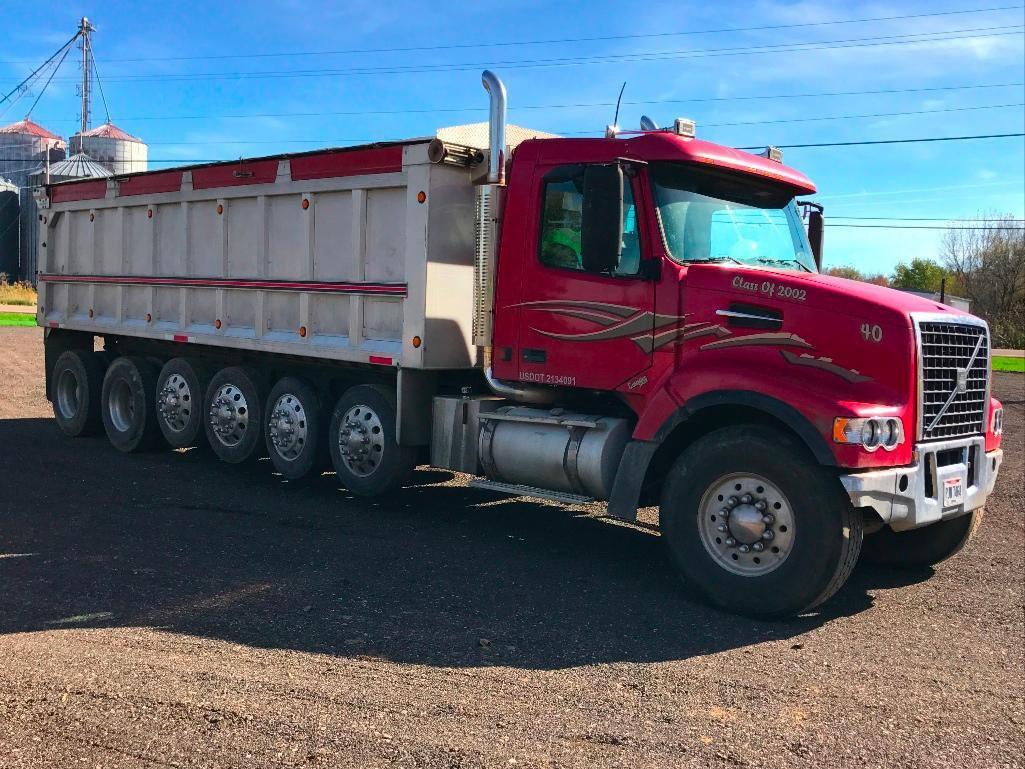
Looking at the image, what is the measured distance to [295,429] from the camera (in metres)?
9.48

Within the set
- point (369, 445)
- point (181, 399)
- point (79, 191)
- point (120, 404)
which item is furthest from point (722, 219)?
point (79, 191)

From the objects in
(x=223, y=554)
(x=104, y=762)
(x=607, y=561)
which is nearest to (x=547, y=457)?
(x=607, y=561)

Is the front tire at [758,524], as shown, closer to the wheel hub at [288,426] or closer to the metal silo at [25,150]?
the wheel hub at [288,426]

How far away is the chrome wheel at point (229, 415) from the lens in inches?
400

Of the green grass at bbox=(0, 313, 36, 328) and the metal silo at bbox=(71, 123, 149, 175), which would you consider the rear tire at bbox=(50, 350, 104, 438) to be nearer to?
the green grass at bbox=(0, 313, 36, 328)

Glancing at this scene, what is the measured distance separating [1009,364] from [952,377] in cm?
3352

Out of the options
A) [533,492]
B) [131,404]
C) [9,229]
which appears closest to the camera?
[533,492]

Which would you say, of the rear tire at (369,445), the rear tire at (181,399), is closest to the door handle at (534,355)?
the rear tire at (369,445)

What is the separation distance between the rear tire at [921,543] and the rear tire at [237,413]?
5.95m

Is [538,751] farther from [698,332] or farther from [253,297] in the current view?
[253,297]

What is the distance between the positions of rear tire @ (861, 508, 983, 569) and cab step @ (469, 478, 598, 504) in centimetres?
216

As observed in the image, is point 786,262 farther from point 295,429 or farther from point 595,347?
point 295,429

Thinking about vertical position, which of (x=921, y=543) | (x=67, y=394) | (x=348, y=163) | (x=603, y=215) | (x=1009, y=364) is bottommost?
(x=921, y=543)

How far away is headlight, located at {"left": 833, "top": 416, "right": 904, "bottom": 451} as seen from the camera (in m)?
5.59
